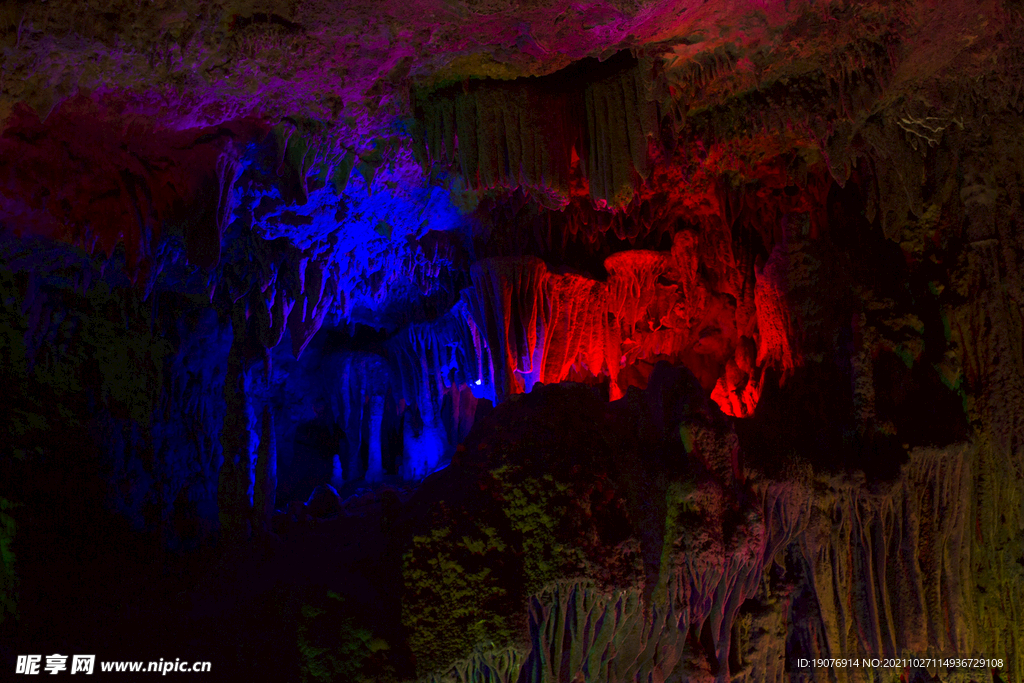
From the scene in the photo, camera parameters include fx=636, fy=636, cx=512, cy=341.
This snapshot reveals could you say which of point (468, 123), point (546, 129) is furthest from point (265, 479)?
point (546, 129)

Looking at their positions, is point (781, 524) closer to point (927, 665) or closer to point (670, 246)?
point (927, 665)

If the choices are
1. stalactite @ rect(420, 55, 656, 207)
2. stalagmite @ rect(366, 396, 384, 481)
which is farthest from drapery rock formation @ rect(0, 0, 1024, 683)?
stalagmite @ rect(366, 396, 384, 481)

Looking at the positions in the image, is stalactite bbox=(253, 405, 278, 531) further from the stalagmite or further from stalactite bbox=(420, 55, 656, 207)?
the stalagmite

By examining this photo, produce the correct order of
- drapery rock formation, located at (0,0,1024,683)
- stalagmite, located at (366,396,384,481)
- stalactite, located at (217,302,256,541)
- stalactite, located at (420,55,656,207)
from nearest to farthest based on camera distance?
drapery rock formation, located at (0,0,1024,683)
stalactite, located at (420,55,656,207)
stalactite, located at (217,302,256,541)
stalagmite, located at (366,396,384,481)

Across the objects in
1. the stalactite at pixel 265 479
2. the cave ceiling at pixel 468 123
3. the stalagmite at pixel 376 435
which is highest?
the cave ceiling at pixel 468 123

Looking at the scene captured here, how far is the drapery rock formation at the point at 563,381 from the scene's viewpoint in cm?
405

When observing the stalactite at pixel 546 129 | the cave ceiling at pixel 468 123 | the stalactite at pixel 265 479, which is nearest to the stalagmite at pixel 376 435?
the cave ceiling at pixel 468 123

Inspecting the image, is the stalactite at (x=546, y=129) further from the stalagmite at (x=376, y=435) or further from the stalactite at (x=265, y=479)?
the stalagmite at (x=376, y=435)

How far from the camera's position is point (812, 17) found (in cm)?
443

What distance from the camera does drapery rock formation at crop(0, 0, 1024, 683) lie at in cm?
405

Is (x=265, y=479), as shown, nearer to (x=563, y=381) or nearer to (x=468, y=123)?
(x=563, y=381)

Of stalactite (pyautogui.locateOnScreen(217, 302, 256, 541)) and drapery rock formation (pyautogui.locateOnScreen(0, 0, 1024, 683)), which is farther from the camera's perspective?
stalactite (pyautogui.locateOnScreen(217, 302, 256, 541))

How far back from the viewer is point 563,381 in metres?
5.57

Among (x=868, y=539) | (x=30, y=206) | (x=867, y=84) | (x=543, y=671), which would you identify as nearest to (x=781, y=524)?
(x=868, y=539)
